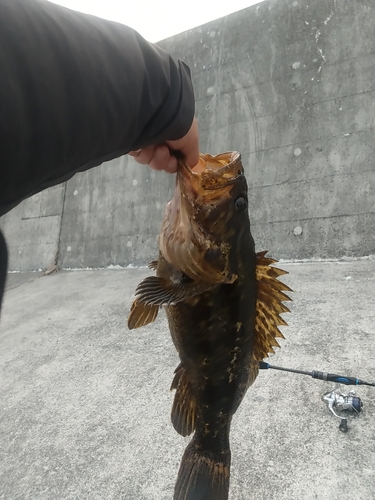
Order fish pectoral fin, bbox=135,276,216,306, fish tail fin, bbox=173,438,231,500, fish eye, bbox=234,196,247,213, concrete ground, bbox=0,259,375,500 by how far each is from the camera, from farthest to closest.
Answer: concrete ground, bbox=0,259,375,500 < fish tail fin, bbox=173,438,231,500 < fish eye, bbox=234,196,247,213 < fish pectoral fin, bbox=135,276,216,306

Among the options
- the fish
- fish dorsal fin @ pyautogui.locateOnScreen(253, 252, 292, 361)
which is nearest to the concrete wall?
fish dorsal fin @ pyautogui.locateOnScreen(253, 252, 292, 361)

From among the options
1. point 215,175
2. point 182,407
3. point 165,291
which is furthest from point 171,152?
point 182,407

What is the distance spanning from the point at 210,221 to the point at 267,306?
436 millimetres

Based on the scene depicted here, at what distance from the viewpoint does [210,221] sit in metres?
1.38

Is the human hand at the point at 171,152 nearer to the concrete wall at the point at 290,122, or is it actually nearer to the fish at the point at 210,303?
the fish at the point at 210,303

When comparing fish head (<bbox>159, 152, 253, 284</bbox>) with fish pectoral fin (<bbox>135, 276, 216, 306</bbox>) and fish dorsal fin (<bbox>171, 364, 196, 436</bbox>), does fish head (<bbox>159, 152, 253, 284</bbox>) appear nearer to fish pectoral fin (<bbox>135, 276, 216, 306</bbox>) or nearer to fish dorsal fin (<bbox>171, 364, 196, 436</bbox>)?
fish pectoral fin (<bbox>135, 276, 216, 306</bbox>)

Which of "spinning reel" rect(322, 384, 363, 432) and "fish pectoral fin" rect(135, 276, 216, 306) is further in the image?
"spinning reel" rect(322, 384, 363, 432)

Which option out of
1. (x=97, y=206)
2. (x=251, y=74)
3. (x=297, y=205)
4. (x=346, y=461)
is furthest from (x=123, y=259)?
(x=346, y=461)

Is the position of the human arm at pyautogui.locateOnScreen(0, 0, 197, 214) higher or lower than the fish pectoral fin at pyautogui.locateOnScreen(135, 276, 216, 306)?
higher

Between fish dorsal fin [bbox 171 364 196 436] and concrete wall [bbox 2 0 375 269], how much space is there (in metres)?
3.43

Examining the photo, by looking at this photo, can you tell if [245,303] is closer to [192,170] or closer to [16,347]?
[192,170]

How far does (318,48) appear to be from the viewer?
4730 millimetres

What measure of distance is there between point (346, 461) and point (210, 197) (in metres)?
1.77

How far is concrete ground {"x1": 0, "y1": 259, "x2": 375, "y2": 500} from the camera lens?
220 cm
